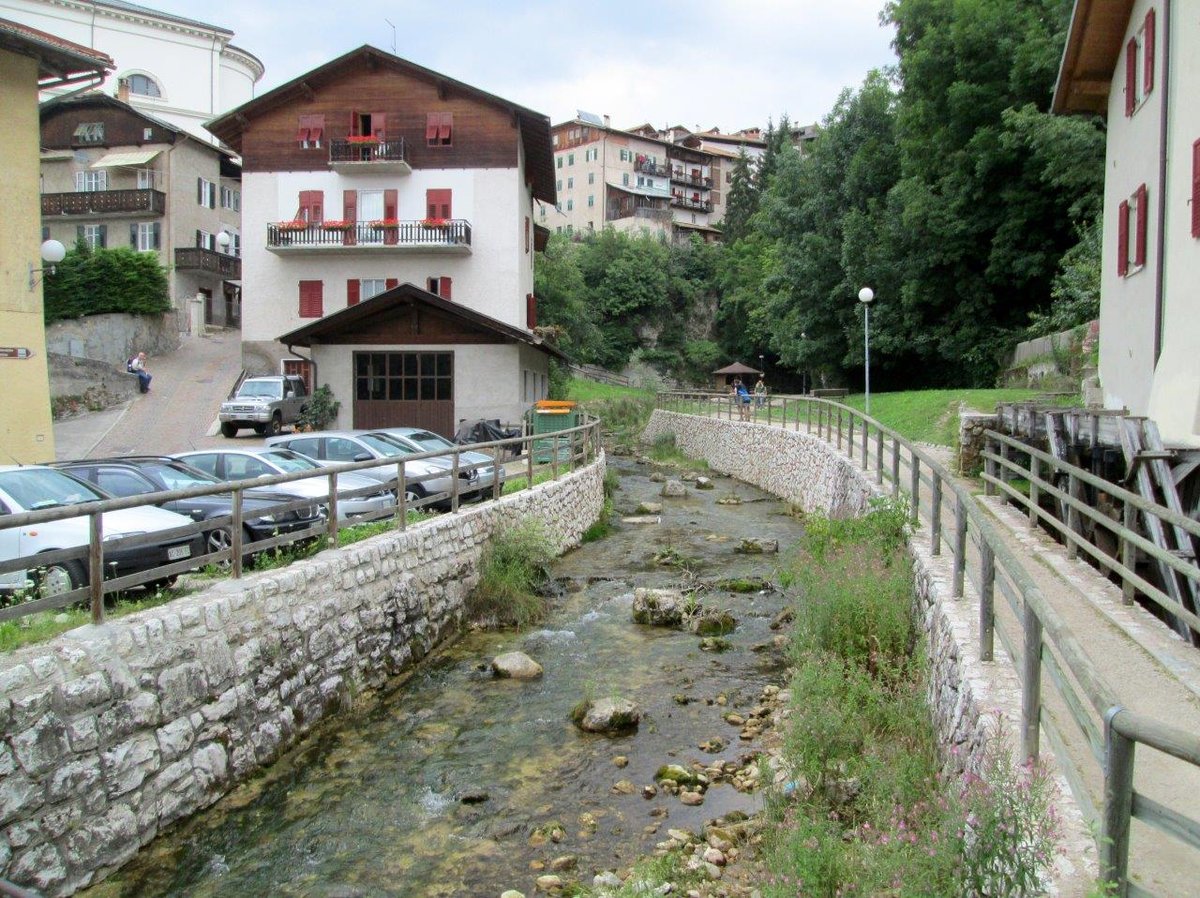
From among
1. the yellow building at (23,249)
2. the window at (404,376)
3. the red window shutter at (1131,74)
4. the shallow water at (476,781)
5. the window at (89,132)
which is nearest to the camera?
the shallow water at (476,781)

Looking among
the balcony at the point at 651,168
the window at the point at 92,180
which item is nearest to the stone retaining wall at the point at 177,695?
the window at the point at 92,180

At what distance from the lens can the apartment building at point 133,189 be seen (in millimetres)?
45906

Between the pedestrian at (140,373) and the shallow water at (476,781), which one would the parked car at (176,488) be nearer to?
the shallow water at (476,781)

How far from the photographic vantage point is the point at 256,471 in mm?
14234

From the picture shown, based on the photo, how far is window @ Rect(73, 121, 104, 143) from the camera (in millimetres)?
47406

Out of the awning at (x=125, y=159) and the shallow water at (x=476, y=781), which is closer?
Answer: the shallow water at (x=476, y=781)

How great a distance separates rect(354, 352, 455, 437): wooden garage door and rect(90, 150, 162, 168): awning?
2480cm

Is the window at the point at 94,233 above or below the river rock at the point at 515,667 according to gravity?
above

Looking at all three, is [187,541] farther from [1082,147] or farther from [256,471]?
[1082,147]

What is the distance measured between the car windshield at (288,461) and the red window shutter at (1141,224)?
13305mm

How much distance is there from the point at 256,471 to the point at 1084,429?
1165 cm

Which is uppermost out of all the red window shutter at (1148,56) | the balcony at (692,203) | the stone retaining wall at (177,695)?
the balcony at (692,203)

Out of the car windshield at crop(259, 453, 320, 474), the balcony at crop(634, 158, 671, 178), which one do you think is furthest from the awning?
the balcony at crop(634, 158, 671, 178)

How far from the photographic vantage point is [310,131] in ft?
118
